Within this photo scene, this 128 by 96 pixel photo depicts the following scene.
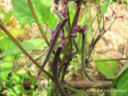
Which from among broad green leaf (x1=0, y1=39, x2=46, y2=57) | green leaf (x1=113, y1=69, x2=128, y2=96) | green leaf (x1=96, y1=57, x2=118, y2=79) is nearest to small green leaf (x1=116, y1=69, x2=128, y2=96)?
green leaf (x1=113, y1=69, x2=128, y2=96)

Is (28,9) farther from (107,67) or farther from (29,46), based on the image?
(107,67)

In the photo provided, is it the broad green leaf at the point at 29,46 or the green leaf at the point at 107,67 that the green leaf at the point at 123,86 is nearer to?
the broad green leaf at the point at 29,46

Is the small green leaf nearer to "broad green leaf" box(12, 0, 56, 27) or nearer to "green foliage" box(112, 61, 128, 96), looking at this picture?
"green foliage" box(112, 61, 128, 96)

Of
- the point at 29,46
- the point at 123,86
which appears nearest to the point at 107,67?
the point at 123,86

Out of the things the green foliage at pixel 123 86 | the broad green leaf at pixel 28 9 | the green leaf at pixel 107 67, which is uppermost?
the broad green leaf at pixel 28 9

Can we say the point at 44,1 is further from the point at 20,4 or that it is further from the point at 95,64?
the point at 95,64

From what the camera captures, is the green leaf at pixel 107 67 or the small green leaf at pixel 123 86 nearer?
the small green leaf at pixel 123 86

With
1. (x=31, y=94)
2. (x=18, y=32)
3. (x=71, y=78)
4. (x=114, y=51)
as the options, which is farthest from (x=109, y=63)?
(x=18, y=32)

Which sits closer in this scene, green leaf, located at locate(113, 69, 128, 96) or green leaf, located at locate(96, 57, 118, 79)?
green leaf, located at locate(113, 69, 128, 96)

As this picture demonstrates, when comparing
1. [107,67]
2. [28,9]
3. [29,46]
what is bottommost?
[107,67]

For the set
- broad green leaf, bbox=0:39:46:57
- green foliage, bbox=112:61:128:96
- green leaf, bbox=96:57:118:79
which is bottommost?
green leaf, bbox=96:57:118:79

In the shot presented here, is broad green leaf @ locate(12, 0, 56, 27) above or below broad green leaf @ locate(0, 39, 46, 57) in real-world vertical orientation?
above

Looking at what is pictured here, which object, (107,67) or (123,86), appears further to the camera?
(107,67)

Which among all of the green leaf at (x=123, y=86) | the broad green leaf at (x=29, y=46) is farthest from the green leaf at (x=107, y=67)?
the broad green leaf at (x=29, y=46)
